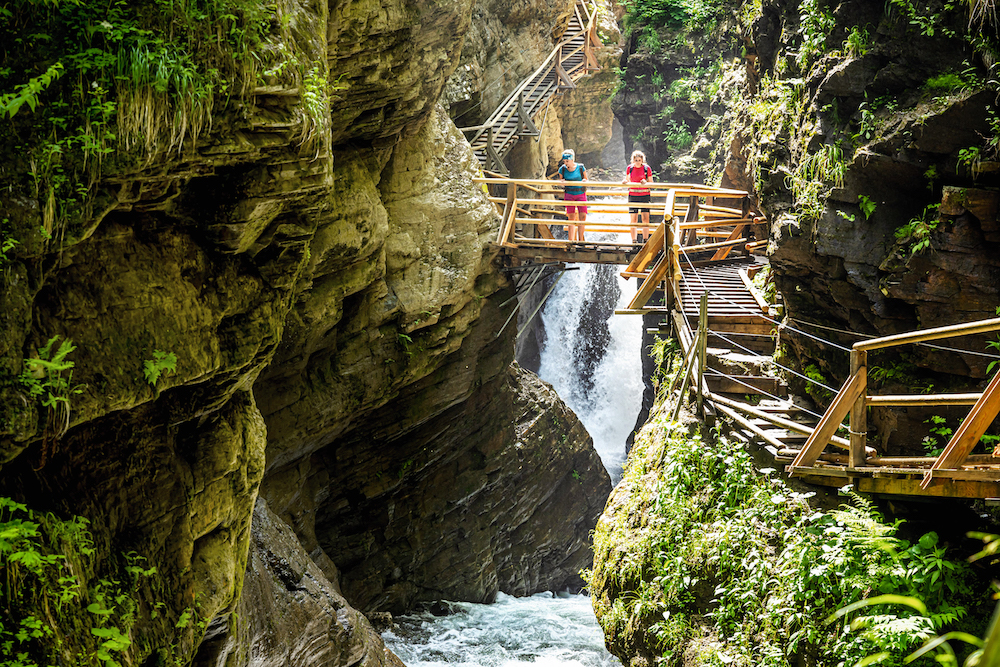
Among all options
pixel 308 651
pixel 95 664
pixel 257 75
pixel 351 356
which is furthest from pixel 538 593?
pixel 257 75

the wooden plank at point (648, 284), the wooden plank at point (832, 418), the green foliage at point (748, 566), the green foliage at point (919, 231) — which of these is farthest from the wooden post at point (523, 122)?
the wooden plank at point (832, 418)

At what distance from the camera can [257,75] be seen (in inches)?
184

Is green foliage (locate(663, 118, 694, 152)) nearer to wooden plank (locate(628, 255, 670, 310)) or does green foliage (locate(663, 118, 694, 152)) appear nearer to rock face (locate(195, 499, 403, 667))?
wooden plank (locate(628, 255, 670, 310))

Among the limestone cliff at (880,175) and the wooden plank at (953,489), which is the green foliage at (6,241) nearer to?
the wooden plank at (953,489)

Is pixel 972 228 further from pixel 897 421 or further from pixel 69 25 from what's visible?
pixel 69 25

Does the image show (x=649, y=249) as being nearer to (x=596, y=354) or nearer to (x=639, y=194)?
(x=639, y=194)

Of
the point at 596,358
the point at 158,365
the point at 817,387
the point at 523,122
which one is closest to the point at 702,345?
the point at 817,387

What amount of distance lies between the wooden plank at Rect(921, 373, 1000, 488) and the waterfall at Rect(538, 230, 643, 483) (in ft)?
50.7

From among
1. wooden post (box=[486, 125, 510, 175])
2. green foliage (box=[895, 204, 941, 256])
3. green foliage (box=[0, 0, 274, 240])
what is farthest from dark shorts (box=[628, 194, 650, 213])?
green foliage (box=[0, 0, 274, 240])

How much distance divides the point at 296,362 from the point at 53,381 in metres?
5.71

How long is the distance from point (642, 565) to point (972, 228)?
4.82 m

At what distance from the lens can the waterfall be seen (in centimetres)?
2112

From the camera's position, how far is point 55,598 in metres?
4.00

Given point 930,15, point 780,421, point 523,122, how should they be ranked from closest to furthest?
point 780,421 → point 930,15 → point 523,122
